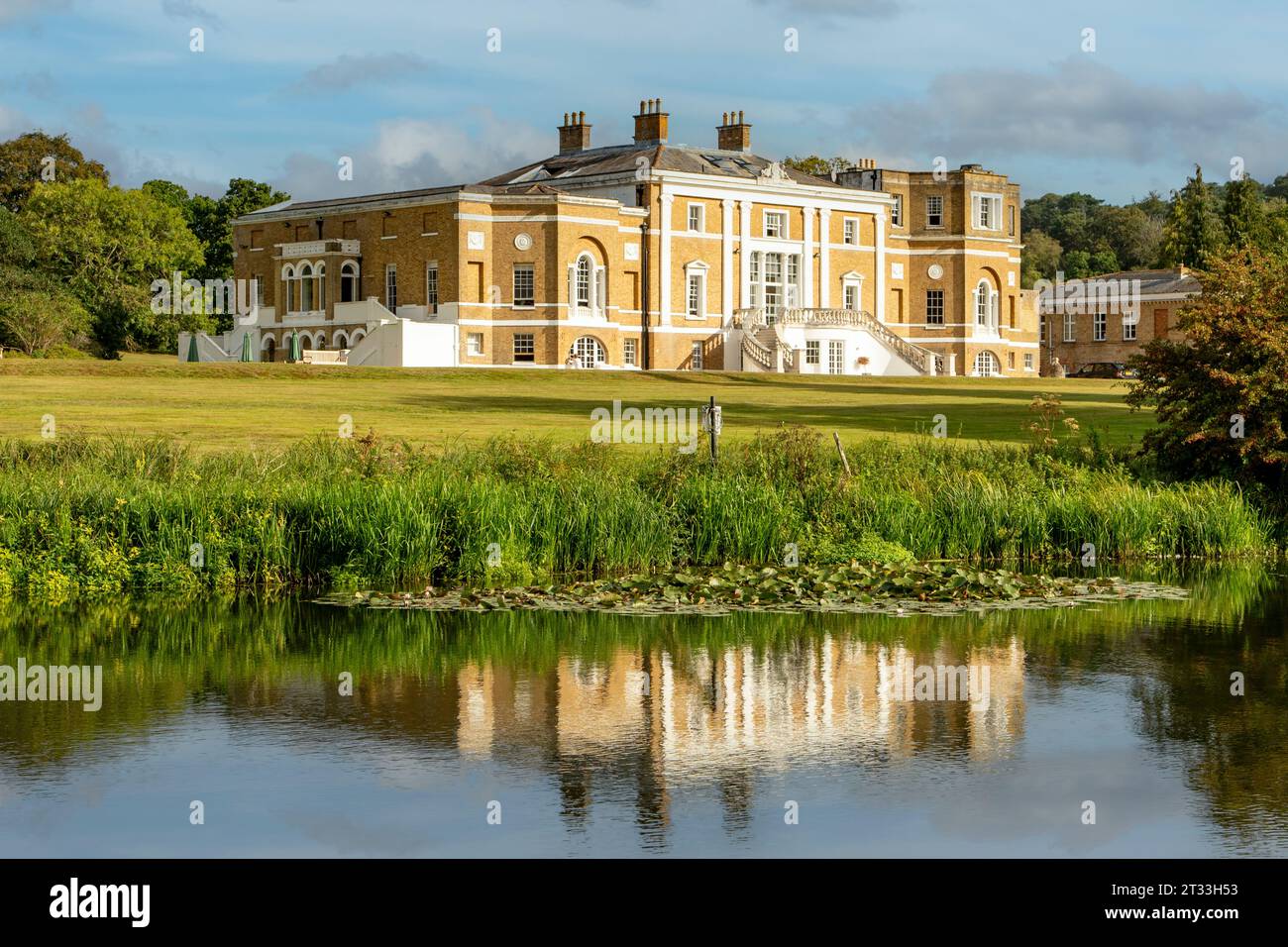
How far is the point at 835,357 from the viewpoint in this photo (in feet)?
256

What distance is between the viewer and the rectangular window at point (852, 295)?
8381 centimetres

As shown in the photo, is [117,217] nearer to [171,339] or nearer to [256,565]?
[171,339]

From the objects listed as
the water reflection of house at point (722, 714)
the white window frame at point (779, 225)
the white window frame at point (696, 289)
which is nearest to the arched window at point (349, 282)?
the white window frame at point (696, 289)

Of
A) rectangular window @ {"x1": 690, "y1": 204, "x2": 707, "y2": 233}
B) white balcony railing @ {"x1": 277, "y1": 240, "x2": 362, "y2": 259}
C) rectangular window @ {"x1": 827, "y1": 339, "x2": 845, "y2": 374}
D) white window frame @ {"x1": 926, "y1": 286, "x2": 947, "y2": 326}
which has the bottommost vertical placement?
rectangular window @ {"x1": 827, "y1": 339, "x2": 845, "y2": 374}

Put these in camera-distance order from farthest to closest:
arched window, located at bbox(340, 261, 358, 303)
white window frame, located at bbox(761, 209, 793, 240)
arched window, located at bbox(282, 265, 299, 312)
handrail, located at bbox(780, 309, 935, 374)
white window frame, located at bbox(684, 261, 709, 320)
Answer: white window frame, located at bbox(761, 209, 793, 240)
arched window, located at bbox(282, 265, 299, 312)
handrail, located at bbox(780, 309, 935, 374)
white window frame, located at bbox(684, 261, 709, 320)
arched window, located at bbox(340, 261, 358, 303)

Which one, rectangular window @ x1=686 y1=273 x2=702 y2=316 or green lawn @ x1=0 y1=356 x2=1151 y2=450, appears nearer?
green lawn @ x1=0 y1=356 x2=1151 y2=450

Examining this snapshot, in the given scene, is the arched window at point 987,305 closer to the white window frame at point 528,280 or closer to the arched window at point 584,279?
the arched window at point 584,279

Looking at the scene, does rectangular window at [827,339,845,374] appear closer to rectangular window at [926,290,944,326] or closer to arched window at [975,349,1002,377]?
rectangular window at [926,290,944,326]

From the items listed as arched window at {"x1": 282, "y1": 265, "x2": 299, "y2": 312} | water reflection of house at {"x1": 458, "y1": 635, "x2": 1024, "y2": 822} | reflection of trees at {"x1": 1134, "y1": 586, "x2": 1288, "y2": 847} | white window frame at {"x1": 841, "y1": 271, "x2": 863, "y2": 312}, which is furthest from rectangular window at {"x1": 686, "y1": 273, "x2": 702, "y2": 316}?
water reflection of house at {"x1": 458, "y1": 635, "x2": 1024, "y2": 822}

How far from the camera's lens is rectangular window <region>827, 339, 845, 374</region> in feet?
255

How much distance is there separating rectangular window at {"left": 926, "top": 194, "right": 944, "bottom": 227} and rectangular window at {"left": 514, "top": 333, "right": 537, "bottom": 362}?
84.8 ft

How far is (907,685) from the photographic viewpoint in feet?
52.4

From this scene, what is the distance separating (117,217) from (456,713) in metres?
78.1
